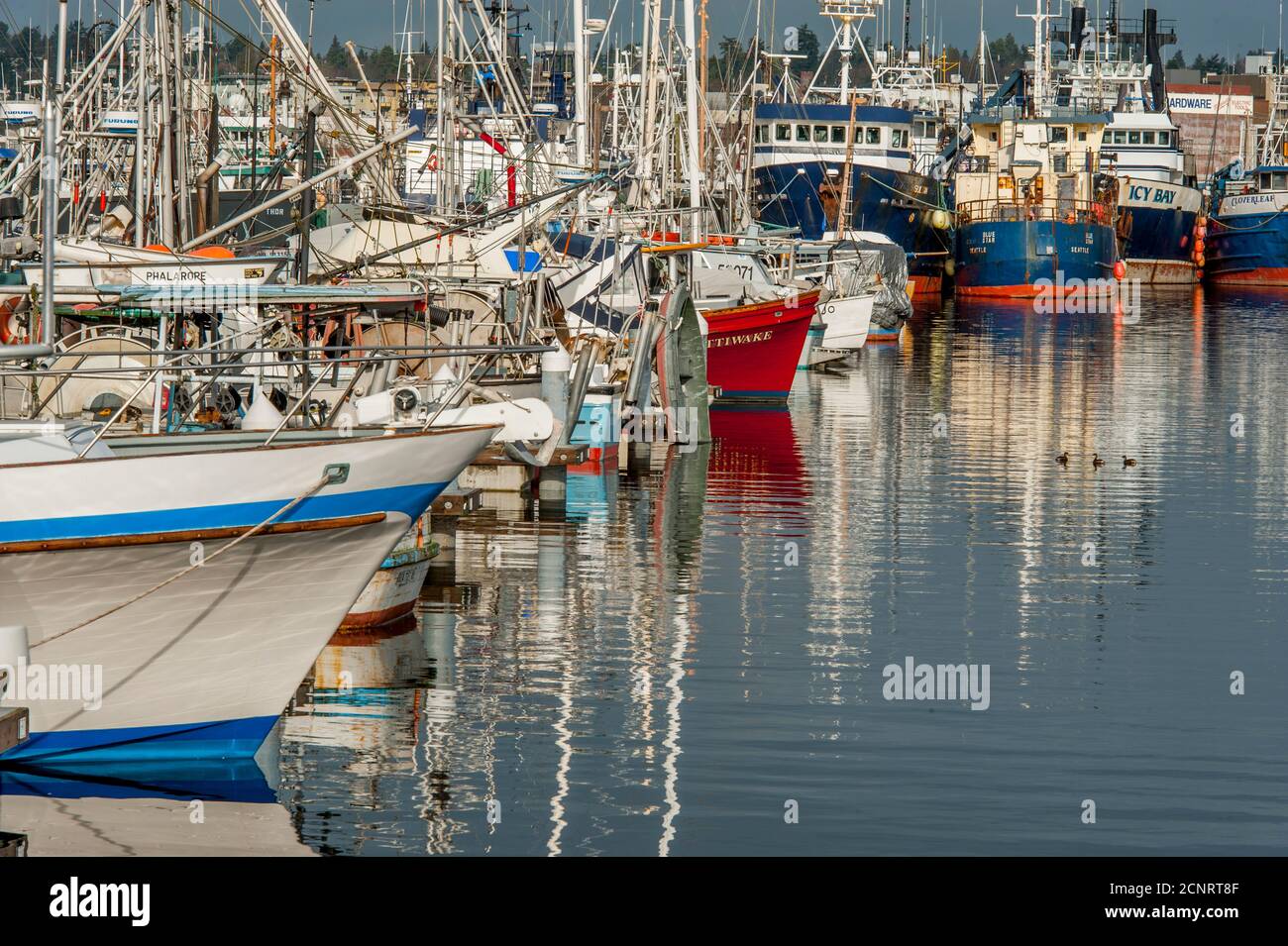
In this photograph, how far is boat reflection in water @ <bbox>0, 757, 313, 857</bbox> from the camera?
390 inches

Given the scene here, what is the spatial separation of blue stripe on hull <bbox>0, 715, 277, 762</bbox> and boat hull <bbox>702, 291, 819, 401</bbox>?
73.5 feet

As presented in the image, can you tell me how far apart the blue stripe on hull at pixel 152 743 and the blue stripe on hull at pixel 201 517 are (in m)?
1.35

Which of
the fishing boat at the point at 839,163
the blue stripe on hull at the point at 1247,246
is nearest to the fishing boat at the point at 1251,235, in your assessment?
the blue stripe on hull at the point at 1247,246

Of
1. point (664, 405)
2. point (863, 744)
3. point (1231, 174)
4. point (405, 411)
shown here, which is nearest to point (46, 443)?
point (405, 411)

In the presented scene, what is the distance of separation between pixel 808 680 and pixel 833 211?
5985cm


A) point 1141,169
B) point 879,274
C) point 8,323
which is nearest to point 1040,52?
point 1141,169

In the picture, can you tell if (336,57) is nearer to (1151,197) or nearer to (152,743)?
(1151,197)

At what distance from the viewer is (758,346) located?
3428cm

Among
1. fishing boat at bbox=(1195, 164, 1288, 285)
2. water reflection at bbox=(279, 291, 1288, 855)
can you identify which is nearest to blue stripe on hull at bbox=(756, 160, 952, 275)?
fishing boat at bbox=(1195, 164, 1288, 285)

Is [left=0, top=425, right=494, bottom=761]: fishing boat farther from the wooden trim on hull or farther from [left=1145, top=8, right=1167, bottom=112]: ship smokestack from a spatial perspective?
[left=1145, top=8, right=1167, bottom=112]: ship smokestack

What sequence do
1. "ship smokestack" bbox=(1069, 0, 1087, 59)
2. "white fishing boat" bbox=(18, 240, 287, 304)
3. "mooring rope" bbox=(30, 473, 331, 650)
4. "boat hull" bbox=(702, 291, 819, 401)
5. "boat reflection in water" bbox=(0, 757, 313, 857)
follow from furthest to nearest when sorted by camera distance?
"ship smokestack" bbox=(1069, 0, 1087, 59), "boat hull" bbox=(702, 291, 819, 401), "white fishing boat" bbox=(18, 240, 287, 304), "mooring rope" bbox=(30, 473, 331, 650), "boat reflection in water" bbox=(0, 757, 313, 857)

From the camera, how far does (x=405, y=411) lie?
13.5 meters

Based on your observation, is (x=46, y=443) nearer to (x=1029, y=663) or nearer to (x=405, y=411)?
(x=405, y=411)

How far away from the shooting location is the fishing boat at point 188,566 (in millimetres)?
10289
